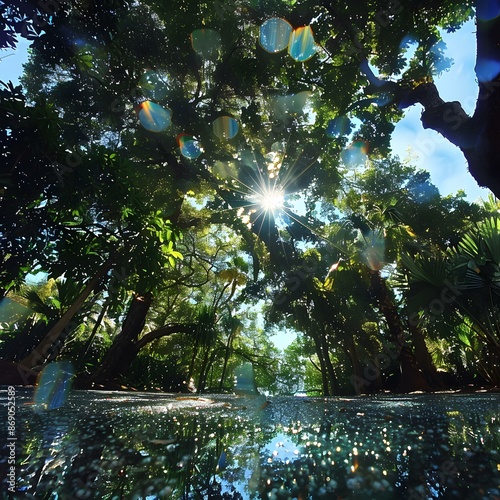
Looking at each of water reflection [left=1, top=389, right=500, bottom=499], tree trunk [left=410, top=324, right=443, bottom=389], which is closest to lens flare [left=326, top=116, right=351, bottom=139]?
tree trunk [left=410, top=324, right=443, bottom=389]

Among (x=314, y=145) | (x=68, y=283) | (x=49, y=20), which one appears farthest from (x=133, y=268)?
(x=314, y=145)

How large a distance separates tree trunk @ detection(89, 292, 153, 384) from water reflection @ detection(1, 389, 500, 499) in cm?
921

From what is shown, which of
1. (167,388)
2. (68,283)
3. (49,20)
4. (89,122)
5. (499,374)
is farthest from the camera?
(89,122)

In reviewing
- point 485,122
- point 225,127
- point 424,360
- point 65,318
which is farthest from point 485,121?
point 225,127

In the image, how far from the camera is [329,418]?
5.31 ft

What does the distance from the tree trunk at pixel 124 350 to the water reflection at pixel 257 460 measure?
921cm

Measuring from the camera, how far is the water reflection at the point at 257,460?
638 millimetres

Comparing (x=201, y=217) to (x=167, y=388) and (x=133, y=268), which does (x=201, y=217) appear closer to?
(x=167, y=388)

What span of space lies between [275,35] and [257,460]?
11.0 m

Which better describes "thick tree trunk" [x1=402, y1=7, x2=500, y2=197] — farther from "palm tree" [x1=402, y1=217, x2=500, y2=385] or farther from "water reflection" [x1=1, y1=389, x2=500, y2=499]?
"water reflection" [x1=1, y1=389, x2=500, y2=499]

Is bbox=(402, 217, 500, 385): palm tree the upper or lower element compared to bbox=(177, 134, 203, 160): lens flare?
lower

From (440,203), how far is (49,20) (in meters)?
16.0

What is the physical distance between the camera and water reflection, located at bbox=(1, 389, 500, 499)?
2.09ft

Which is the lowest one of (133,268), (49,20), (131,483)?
(131,483)
